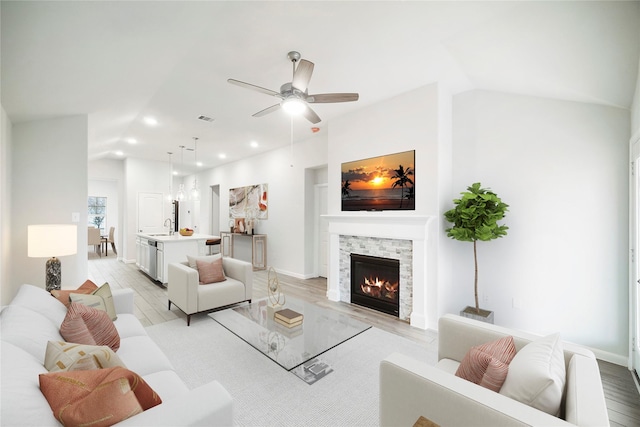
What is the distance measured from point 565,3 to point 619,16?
1.19 feet

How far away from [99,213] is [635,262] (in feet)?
46.0

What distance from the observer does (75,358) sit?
1.23 m

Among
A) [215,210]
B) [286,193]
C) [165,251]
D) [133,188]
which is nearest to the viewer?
[165,251]

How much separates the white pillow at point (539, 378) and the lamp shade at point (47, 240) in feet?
12.4

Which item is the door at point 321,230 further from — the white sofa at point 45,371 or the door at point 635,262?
the door at point 635,262

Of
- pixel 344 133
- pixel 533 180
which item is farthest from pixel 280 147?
pixel 533 180

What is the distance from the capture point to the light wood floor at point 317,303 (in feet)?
6.91

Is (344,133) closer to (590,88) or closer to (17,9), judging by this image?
(590,88)

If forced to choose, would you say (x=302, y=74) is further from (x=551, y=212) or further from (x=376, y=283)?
(x=551, y=212)

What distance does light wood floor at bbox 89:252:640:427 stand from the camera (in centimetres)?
211

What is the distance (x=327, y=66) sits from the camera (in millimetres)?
2918

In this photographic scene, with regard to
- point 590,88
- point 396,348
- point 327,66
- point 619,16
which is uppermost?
point 327,66

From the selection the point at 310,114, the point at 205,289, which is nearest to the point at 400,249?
the point at 310,114

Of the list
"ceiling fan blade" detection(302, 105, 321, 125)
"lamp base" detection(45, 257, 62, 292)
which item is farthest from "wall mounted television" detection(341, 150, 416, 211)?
"lamp base" detection(45, 257, 62, 292)
